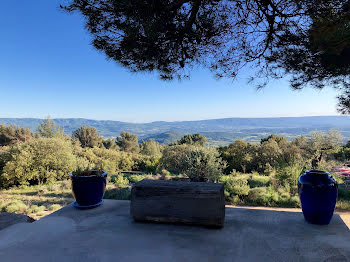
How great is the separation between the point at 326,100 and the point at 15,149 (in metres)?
11.2

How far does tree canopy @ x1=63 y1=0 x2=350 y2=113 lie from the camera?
6.45ft

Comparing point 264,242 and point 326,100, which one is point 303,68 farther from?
point 264,242

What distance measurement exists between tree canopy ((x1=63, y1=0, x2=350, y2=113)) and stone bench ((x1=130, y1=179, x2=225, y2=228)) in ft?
4.50

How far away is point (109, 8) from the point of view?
2.02m

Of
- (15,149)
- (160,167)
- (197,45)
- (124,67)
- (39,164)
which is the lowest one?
(160,167)

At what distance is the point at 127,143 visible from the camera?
3912 centimetres

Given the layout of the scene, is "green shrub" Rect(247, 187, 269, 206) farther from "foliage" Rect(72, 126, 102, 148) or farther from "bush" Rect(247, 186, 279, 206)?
"foliage" Rect(72, 126, 102, 148)

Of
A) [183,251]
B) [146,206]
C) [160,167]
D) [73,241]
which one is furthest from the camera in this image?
[160,167]

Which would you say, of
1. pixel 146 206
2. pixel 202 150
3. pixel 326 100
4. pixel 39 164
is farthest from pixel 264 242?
pixel 39 164

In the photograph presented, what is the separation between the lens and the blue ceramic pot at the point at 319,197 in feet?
4.48

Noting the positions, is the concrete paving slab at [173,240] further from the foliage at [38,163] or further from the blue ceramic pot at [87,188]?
the foliage at [38,163]

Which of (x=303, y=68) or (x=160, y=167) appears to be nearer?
(x=303, y=68)

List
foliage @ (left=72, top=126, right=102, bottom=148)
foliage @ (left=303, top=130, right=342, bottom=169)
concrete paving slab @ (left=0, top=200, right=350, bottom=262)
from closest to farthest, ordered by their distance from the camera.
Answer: concrete paving slab @ (left=0, top=200, right=350, bottom=262) → foliage @ (left=303, top=130, right=342, bottom=169) → foliage @ (left=72, top=126, right=102, bottom=148)

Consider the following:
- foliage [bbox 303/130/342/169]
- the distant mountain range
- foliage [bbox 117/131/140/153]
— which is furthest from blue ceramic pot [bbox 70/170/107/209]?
foliage [bbox 117/131/140/153]
